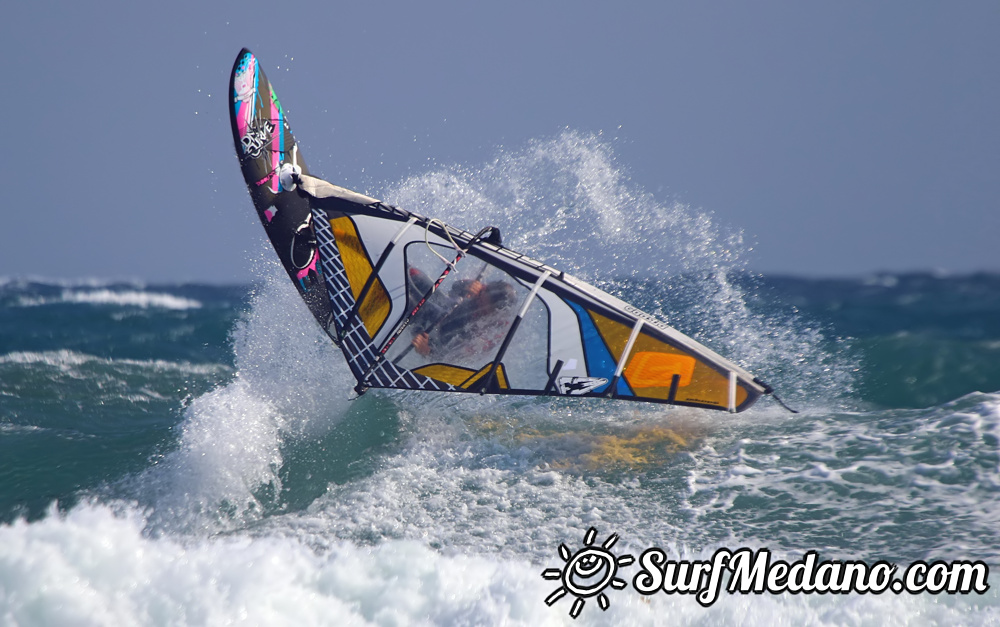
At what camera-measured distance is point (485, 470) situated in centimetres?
536

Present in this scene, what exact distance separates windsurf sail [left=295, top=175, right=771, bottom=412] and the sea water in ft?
1.35

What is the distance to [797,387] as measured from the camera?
21.8ft

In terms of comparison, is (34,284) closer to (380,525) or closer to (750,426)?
(380,525)

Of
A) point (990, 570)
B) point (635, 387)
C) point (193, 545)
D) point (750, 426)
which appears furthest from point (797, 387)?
point (193, 545)

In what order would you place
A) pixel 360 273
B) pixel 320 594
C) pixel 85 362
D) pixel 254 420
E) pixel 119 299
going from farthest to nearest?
1. pixel 119 299
2. pixel 85 362
3. pixel 360 273
4. pixel 254 420
5. pixel 320 594

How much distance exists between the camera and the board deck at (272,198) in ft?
22.7

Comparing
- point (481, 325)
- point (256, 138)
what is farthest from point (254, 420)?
point (256, 138)

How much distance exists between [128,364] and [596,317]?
5.94 metres

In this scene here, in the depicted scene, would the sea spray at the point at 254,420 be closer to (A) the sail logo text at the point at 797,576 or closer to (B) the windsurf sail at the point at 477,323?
(B) the windsurf sail at the point at 477,323

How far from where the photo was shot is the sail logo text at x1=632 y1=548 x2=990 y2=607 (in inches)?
147

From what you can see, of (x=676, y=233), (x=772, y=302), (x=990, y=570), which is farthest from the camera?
(x=772, y=302)
